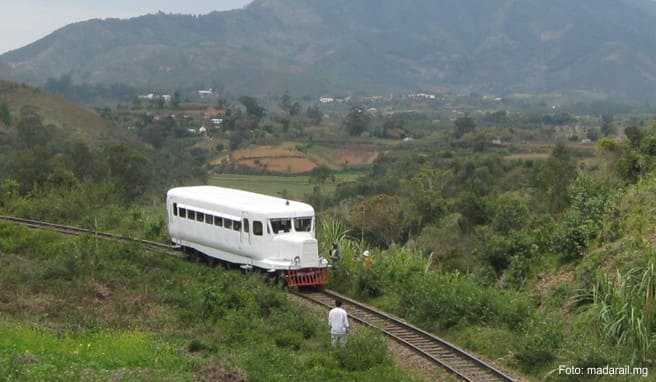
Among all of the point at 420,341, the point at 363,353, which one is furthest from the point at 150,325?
the point at 420,341

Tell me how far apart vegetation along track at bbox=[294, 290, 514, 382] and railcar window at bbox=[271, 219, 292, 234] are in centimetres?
153

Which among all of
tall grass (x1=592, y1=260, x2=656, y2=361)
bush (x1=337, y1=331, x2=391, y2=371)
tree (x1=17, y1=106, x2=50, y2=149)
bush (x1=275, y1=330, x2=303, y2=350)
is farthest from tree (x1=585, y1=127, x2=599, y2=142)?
bush (x1=337, y1=331, x2=391, y2=371)

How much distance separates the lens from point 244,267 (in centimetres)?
2167

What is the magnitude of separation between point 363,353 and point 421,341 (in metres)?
2.44

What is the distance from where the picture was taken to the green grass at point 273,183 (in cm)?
7002

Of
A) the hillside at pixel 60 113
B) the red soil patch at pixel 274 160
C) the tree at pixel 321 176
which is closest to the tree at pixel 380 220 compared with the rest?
the tree at pixel 321 176

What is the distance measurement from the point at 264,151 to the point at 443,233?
180ft

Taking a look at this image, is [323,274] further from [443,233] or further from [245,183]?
[245,183]

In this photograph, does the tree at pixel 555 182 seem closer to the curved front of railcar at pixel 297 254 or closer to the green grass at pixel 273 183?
the curved front of railcar at pixel 297 254

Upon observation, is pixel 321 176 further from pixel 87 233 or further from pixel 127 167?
pixel 87 233

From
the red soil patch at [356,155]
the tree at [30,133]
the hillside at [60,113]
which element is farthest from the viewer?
the red soil patch at [356,155]

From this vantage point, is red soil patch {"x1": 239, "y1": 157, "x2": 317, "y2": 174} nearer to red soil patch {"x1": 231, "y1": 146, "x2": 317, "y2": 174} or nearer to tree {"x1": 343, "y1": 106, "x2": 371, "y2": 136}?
red soil patch {"x1": 231, "y1": 146, "x2": 317, "y2": 174}

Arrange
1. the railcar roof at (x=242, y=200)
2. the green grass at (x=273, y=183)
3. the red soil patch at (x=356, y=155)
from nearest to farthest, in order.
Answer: the railcar roof at (x=242, y=200), the green grass at (x=273, y=183), the red soil patch at (x=356, y=155)

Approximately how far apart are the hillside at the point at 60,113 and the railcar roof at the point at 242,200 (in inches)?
2355
